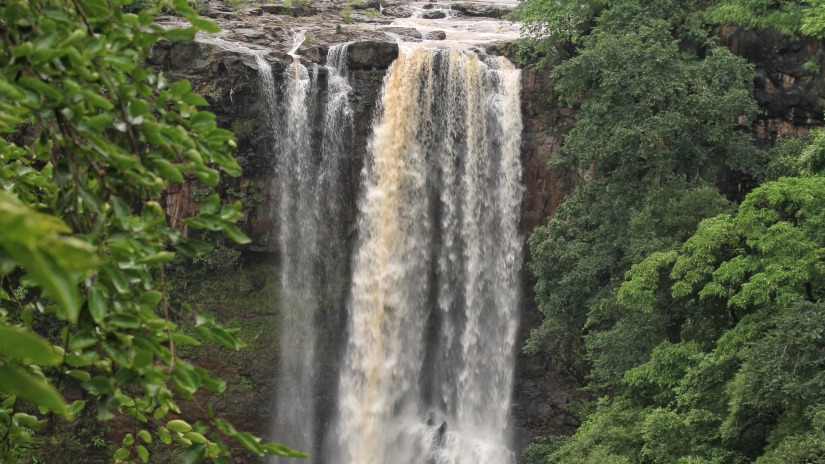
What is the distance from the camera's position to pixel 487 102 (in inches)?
742

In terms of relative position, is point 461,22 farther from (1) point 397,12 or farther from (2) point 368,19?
(2) point 368,19

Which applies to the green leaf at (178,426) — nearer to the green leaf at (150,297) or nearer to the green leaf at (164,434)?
the green leaf at (164,434)

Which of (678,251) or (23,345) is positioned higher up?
(23,345)

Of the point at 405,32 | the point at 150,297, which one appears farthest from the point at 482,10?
the point at 150,297

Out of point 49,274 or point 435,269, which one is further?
point 435,269

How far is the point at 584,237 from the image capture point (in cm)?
1566

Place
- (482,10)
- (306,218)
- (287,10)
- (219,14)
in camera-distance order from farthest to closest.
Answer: (482,10) < (287,10) < (219,14) < (306,218)

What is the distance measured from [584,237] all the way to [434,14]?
38.4 ft

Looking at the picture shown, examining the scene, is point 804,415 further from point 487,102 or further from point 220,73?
point 220,73

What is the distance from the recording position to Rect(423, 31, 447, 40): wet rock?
21.2 metres

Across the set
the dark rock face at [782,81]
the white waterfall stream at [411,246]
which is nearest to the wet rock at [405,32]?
the white waterfall stream at [411,246]

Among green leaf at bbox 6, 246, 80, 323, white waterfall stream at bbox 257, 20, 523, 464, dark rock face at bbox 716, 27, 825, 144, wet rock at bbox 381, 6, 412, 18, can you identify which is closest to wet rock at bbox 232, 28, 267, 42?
white waterfall stream at bbox 257, 20, 523, 464

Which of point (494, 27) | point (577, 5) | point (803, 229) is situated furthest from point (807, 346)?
point (494, 27)

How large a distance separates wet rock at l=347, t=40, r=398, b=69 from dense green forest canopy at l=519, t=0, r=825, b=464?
324 cm
